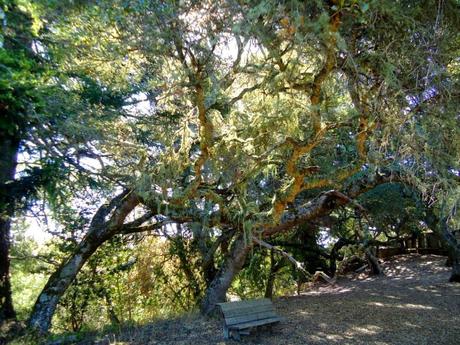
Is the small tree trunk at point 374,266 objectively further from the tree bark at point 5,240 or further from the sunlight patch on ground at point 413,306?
the tree bark at point 5,240

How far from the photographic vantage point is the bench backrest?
5.26 m

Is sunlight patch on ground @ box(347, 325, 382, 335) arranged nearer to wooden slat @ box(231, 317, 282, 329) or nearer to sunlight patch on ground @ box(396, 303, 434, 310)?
wooden slat @ box(231, 317, 282, 329)

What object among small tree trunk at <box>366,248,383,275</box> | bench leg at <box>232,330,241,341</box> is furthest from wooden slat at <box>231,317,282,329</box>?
small tree trunk at <box>366,248,383,275</box>

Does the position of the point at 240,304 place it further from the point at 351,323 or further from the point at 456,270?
the point at 456,270

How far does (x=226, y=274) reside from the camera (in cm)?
676

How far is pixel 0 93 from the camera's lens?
324 centimetres

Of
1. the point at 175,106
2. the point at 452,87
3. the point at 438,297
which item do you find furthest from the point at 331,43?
the point at 438,297

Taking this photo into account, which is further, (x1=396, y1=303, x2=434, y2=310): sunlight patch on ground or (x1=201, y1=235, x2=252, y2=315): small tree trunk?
(x1=396, y1=303, x2=434, y2=310): sunlight patch on ground

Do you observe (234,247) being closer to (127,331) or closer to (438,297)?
(127,331)

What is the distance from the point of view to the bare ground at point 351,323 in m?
5.18

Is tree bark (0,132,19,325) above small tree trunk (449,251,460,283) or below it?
above

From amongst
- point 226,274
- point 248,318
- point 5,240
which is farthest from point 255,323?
point 5,240

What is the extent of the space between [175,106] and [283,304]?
4.79m

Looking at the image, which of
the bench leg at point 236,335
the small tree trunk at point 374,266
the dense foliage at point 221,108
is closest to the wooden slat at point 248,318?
the bench leg at point 236,335
